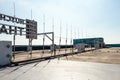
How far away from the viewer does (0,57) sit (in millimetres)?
18953

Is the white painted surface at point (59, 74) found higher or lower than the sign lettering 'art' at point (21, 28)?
lower

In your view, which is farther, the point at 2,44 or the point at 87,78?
the point at 2,44

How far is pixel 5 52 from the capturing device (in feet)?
64.4

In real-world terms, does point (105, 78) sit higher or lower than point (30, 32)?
lower

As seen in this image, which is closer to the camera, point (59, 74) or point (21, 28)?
point (59, 74)

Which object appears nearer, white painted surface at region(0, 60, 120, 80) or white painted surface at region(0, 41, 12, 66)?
white painted surface at region(0, 60, 120, 80)

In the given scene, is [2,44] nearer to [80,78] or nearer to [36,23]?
[80,78]

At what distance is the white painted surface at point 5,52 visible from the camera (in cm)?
1912

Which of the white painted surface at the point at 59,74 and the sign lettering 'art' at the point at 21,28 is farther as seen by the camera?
the sign lettering 'art' at the point at 21,28

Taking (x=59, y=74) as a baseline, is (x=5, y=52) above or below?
above

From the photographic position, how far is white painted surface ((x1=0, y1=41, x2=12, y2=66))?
19.1 m

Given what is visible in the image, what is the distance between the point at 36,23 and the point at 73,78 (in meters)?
22.5

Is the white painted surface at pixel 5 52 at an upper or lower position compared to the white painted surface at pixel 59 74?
upper

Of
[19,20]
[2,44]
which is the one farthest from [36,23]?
[2,44]
